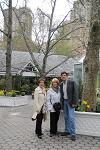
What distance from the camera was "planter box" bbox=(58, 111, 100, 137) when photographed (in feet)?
34.0

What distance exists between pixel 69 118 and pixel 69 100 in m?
0.51

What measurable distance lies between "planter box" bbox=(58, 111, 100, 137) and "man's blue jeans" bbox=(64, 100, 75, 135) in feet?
1.14

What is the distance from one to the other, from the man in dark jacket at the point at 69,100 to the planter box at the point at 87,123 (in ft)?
1.24

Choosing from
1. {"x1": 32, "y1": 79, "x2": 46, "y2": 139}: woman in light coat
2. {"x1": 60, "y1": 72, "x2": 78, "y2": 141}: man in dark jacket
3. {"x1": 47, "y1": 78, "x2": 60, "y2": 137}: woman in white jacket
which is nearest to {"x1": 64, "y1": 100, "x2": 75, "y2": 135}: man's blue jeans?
{"x1": 60, "y1": 72, "x2": 78, "y2": 141}: man in dark jacket

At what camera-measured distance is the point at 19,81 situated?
3444 cm

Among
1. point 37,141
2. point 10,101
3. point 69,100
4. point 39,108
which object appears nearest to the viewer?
point 37,141

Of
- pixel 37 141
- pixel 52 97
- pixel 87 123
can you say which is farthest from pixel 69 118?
pixel 37 141

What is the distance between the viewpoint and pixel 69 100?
1002 centimetres

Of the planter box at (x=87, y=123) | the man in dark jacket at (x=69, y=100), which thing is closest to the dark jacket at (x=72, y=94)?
the man in dark jacket at (x=69, y=100)

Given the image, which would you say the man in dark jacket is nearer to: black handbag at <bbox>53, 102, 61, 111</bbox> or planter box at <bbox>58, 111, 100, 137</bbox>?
black handbag at <bbox>53, 102, 61, 111</bbox>

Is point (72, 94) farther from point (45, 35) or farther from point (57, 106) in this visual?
point (45, 35)

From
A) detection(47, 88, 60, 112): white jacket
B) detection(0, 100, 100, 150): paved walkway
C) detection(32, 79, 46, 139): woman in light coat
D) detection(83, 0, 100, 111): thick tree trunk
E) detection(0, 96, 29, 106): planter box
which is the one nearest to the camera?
detection(0, 100, 100, 150): paved walkway

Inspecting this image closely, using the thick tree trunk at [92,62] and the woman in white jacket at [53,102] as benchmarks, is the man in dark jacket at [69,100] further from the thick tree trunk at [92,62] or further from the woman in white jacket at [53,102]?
the thick tree trunk at [92,62]

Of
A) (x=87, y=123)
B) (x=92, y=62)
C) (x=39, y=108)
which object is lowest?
(x=87, y=123)
